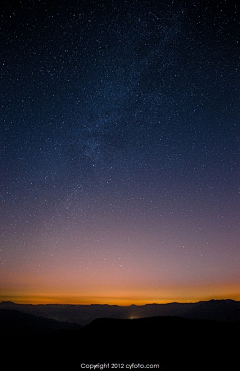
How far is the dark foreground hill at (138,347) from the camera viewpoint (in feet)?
82.9

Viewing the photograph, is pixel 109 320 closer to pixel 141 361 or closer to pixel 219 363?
pixel 141 361

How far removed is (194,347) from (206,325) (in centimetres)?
829

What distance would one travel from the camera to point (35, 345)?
42.7m

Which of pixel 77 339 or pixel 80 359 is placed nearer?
pixel 80 359

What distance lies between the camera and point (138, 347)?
31.0 meters

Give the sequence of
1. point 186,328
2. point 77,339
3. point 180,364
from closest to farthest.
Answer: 1. point 180,364
2. point 186,328
3. point 77,339

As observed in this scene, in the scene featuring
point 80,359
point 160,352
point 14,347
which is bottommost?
point 14,347

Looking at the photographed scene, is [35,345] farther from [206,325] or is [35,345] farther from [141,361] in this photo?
[206,325]

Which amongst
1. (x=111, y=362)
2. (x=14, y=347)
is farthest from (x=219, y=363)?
(x=14, y=347)

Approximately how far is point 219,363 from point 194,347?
5373 millimetres

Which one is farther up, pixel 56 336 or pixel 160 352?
pixel 160 352

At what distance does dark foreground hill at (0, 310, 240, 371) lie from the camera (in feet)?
82.9

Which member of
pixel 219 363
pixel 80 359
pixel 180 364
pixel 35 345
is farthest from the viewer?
pixel 35 345

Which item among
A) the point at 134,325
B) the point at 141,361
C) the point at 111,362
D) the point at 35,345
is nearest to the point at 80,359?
the point at 111,362
